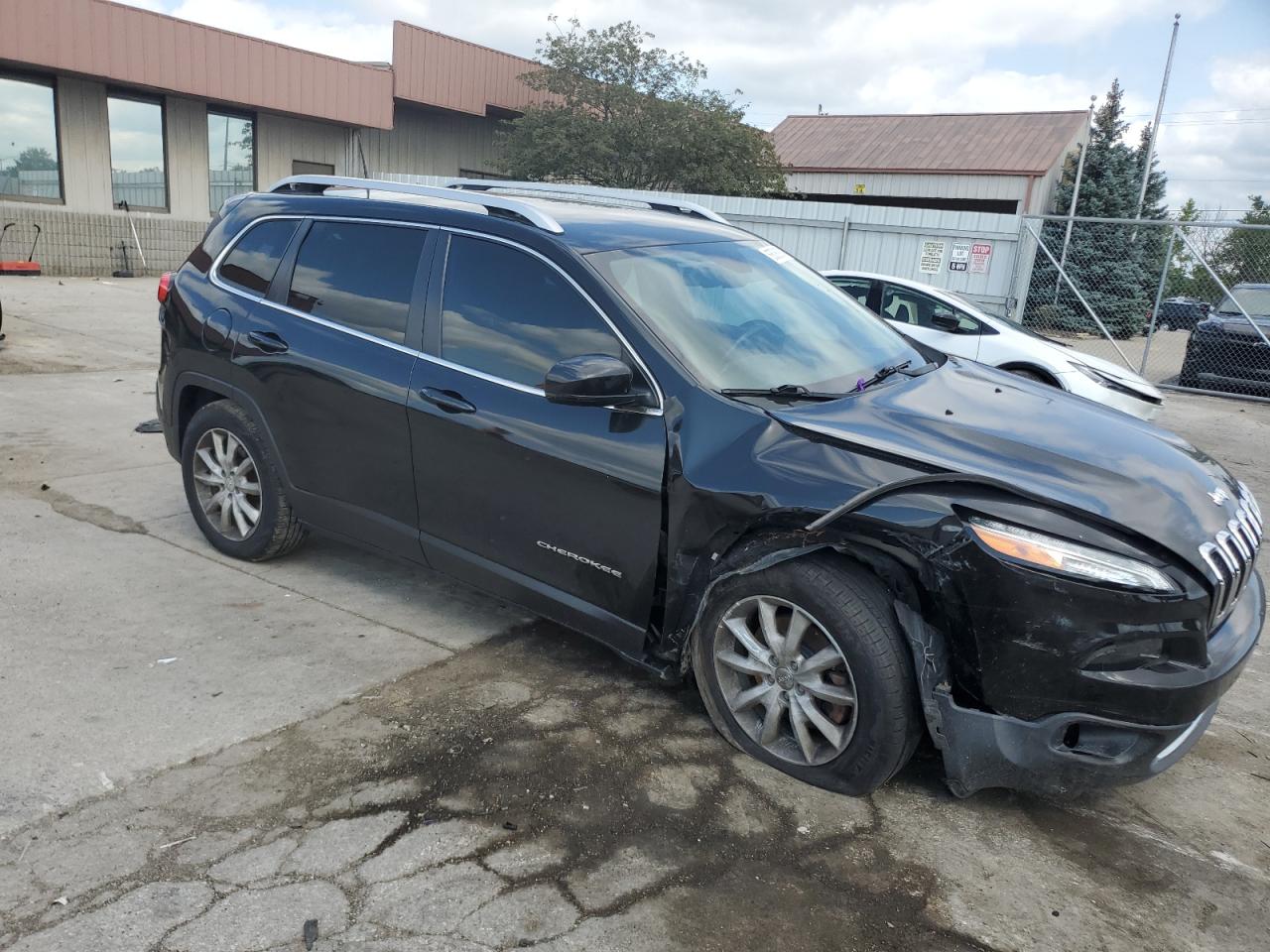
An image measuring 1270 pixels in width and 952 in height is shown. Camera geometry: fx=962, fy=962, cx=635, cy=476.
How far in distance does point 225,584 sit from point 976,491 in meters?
3.45

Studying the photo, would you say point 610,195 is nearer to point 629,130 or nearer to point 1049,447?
point 1049,447

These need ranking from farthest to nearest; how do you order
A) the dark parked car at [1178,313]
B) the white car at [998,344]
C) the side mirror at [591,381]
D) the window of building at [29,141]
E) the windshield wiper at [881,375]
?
1. the window of building at [29,141]
2. the dark parked car at [1178,313]
3. the white car at [998,344]
4. the windshield wiper at [881,375]
5. the side mirror at [591,381]

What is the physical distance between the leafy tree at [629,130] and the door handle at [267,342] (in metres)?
20.8

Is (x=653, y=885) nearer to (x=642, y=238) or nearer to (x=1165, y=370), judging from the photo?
(x=642, y=238)

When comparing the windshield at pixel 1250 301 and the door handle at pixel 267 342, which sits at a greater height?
the windshield at pixel 1250 301

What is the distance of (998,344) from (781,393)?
20.3ft

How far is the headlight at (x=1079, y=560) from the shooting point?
8.55ft

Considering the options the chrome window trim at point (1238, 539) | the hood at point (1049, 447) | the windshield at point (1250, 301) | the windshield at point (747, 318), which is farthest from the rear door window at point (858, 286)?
the windshield at point (1250, 301)

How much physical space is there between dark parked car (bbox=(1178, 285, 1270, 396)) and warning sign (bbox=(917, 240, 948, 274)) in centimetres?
362

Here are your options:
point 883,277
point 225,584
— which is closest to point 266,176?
point 883,277

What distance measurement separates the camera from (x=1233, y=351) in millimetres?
12867

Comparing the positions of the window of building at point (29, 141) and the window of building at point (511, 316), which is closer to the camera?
the window of building at point (511, 316)

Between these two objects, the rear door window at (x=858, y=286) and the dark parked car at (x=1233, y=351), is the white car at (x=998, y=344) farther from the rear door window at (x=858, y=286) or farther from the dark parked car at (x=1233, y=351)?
the dark parked car at (x=1233, y=351)

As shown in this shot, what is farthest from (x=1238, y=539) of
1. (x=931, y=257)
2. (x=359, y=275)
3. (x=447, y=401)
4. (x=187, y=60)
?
(x=187, y=60)
